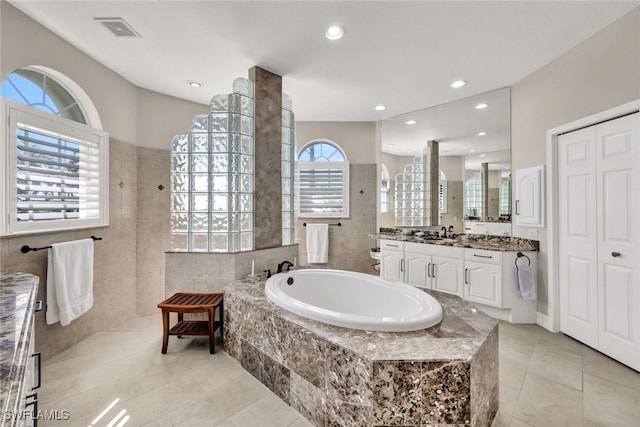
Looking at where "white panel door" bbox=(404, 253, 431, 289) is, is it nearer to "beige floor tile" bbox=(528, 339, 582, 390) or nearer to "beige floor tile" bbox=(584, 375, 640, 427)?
"beige floor tile" bbox=(528, 339, 582, 390)

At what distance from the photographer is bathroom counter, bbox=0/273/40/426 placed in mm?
633

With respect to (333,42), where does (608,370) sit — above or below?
below

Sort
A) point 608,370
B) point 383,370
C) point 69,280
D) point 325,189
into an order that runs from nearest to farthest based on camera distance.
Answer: point 383,370, point 608,370, point 69,280, point 325,189

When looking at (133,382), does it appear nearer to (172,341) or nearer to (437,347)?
(172,341)

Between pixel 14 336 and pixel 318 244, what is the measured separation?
11.2 ft

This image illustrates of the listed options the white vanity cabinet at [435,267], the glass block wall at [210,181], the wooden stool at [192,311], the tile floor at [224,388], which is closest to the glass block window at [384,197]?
the white vanity cabinet at [435,267]

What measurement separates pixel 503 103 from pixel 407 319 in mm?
2956

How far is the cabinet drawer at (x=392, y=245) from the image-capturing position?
11.5ft

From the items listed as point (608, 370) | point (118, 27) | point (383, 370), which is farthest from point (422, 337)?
point (118, 27)

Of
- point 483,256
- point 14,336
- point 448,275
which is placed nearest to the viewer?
point 14,336

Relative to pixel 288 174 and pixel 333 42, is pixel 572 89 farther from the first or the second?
pixel 288 174

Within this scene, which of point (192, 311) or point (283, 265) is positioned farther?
point (283, 265)

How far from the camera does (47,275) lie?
206 centimetres

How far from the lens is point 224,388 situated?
176 centimetres
